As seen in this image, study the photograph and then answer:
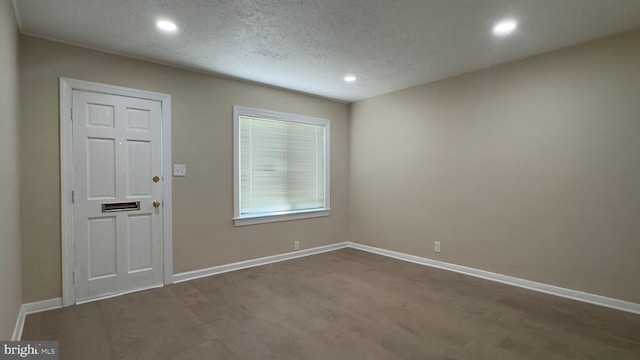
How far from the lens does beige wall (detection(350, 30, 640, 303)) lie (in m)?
2.85

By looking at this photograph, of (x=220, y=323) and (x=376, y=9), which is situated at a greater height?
(x=376, y=9)


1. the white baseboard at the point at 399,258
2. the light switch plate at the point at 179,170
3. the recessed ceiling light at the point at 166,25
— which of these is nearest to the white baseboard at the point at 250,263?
the white baseboard at the point at 399,258

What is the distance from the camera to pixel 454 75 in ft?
13.0

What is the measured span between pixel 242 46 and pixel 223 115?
1.16 m

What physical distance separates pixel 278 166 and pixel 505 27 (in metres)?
3.19

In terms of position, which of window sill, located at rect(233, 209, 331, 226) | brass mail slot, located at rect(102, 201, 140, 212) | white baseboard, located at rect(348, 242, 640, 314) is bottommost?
white baseboard, located at rect(348, 242, 640, 314)

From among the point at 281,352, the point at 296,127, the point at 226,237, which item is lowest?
the point at 281,352

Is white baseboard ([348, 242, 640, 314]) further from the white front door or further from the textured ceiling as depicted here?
the white front door

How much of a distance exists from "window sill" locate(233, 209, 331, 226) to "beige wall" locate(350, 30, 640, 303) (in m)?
1.04

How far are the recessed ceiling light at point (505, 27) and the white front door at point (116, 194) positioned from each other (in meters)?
3.52

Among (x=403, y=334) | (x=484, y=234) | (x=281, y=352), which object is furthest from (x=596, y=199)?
(x=281, y=352)

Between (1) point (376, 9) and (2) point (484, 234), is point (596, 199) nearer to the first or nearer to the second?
(2) point (484, 234)

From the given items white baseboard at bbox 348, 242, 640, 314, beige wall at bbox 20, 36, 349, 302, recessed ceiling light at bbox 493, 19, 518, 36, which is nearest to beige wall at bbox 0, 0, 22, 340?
beige wall at bbox 20, 36, 349, 302

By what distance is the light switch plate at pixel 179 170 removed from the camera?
3.58 metres
